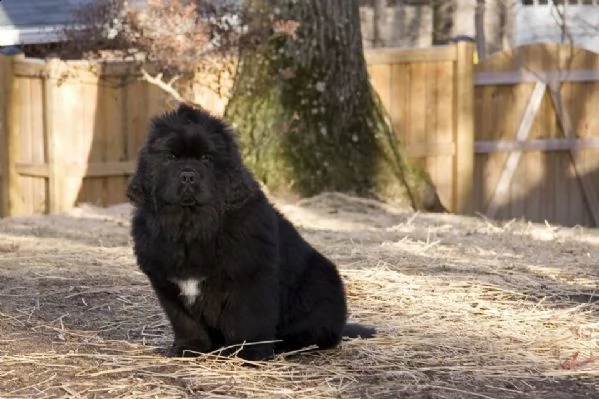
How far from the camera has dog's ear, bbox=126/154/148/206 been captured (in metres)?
5.65

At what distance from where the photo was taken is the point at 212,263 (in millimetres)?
5570

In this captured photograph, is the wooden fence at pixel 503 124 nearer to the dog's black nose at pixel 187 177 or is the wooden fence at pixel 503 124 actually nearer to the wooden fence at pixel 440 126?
the wooden fence at pixel 440 126

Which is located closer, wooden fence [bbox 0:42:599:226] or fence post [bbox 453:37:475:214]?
wooden fence [bbox 0:42:599:226]

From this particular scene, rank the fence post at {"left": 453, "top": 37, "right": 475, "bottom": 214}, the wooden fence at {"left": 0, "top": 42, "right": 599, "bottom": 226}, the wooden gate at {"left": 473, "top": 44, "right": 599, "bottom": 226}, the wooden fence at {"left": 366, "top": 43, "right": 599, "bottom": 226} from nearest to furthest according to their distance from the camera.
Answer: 1. the wooden fence at {"left": 0, "top": 42, "right": 599, "bottom": 226}
2. the wooden fence at {"left": 366, "top": 43, "right": 599, "bottom": 226}
3. the fence post at {"left": 453, "top": 37, "right": 475, "bottom": 214}
4. the wooden gate at {"left": 473, "top": 44, "right": 599, "bottom": 226}

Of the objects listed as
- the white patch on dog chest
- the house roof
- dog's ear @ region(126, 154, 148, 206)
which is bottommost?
the white patch on dog chest

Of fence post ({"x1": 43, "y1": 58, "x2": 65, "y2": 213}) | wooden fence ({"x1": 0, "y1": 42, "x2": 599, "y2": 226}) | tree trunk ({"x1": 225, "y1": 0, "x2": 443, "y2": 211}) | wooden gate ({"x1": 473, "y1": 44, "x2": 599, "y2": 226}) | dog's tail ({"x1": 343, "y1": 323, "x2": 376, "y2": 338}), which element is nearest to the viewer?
dog's tail ({"x1": 343, "y1": 323, "x2": 376, "y2": 338})

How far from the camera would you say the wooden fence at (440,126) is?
15625 mm

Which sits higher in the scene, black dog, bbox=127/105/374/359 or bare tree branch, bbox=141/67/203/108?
bare tree branch, bbox=141/67/203/108

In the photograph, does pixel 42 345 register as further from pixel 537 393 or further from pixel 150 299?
pixel 537 393

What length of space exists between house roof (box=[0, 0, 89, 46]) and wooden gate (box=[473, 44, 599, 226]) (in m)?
7.25

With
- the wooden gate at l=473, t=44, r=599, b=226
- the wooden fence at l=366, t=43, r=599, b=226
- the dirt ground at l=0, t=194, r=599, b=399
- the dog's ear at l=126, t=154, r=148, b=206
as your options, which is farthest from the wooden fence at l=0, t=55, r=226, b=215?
the dog's ear at l=126, t=154, r=148, b=206

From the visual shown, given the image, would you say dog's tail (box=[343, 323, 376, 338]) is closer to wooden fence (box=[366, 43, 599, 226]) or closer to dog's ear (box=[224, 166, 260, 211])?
dog's ear (box=[224, 166, 260, 211])

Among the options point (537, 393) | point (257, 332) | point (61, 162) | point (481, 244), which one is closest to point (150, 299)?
point (257, 332)

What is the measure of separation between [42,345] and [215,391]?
1.31m
